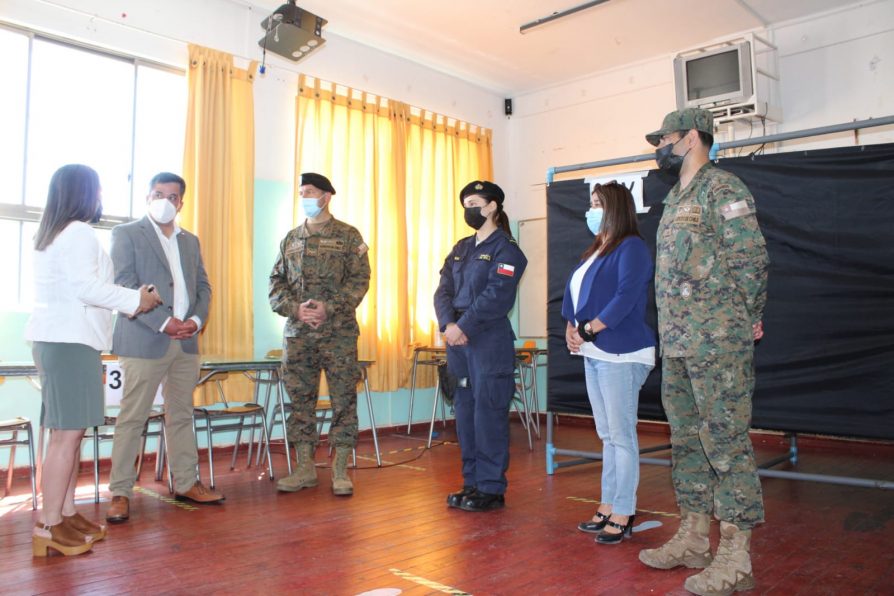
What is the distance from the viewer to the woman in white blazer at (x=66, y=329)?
260 cm

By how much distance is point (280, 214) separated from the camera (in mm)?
5797

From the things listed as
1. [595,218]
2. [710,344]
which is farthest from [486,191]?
[710,344]

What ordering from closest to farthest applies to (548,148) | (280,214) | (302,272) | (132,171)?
(302,272)
(132,171)
(280,214)
(548,148)

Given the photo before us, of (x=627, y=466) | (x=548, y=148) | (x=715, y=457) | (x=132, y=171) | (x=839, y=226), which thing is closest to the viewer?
(x=715, y=457)

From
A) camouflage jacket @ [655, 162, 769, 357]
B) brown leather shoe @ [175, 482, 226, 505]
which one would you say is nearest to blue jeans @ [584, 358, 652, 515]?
camouflage jacket @ [655, 162, 769, 357]

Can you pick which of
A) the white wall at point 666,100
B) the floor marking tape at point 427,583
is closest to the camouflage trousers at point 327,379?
the floor marking tape at point 427,583

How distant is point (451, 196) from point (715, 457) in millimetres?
5192

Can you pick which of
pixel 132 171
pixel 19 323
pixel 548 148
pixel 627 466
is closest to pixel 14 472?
pixel 19 323

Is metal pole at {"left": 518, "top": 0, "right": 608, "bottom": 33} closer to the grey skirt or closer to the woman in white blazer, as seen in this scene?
the woman in white blazer

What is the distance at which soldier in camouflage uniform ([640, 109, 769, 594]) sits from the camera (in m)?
2.27

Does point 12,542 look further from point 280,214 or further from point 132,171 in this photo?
point 280,214

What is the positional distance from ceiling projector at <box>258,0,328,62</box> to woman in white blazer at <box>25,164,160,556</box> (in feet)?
9.67

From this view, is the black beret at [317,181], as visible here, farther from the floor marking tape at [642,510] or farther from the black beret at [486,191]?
the floor marking tape at [642,510]

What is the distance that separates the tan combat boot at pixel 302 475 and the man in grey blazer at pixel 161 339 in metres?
0.40
